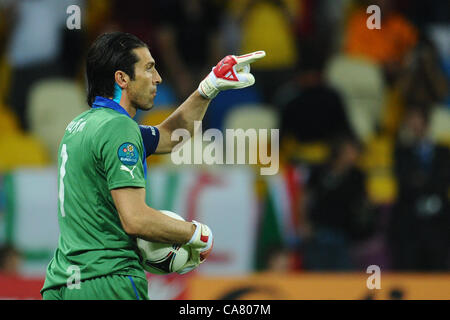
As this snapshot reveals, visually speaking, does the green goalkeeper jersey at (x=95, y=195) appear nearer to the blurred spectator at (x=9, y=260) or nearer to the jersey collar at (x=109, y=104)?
the jersey collar at (x=109, y=104)

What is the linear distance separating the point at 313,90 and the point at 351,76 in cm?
93

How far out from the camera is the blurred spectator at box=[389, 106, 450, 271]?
815cm

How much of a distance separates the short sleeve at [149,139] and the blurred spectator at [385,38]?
5724 mm

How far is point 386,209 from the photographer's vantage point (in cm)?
840

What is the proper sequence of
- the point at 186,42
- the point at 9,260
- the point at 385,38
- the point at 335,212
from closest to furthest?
the point at 9,260, the point at 335,212, the point at 186,42, the point at 385,38

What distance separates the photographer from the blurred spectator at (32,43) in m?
9.34

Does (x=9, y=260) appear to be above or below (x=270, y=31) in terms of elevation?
below

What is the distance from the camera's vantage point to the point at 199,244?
4004 mm

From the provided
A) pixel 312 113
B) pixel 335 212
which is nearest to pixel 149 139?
pixel 335 212

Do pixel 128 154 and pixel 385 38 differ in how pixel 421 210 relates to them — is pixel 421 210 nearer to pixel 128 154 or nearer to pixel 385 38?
pixel 385 38

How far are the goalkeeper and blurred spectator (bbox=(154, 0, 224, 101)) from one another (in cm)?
558

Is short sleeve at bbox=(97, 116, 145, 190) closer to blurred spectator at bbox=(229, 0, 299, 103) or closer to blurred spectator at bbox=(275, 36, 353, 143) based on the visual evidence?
blurred spectator at bbox=(275, 36, 353, 143)

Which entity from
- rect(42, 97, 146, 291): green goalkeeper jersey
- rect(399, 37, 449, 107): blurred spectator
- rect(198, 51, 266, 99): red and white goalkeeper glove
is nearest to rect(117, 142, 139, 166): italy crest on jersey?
rect(42, 97, 146, 291): green goalkeeper jersey

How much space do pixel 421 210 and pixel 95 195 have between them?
4.87m
